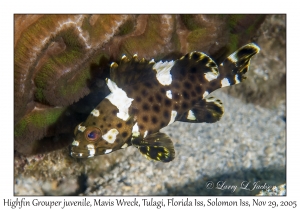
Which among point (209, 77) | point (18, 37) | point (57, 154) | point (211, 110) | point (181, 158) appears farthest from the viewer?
point (181, 158)

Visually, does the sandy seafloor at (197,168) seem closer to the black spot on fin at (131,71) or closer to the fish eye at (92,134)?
the fish eye at (92,134)

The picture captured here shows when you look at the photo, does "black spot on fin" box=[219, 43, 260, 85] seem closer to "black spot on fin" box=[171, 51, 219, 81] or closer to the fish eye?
"black spot on fin" box=[171, 51, 219, 81]

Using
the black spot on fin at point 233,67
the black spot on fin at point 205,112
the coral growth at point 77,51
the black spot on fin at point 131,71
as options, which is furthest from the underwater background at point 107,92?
the black spot on fin at point 205,112

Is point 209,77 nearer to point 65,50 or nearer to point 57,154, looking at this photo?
point 65,50

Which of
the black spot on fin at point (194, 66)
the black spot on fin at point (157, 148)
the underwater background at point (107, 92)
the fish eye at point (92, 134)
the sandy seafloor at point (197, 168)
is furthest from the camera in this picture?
the sandy seafloor at point (197, 168)

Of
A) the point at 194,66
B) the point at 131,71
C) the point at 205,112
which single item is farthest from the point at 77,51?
the point at 205,112

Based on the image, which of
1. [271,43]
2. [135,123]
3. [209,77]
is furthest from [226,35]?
[271,43]
